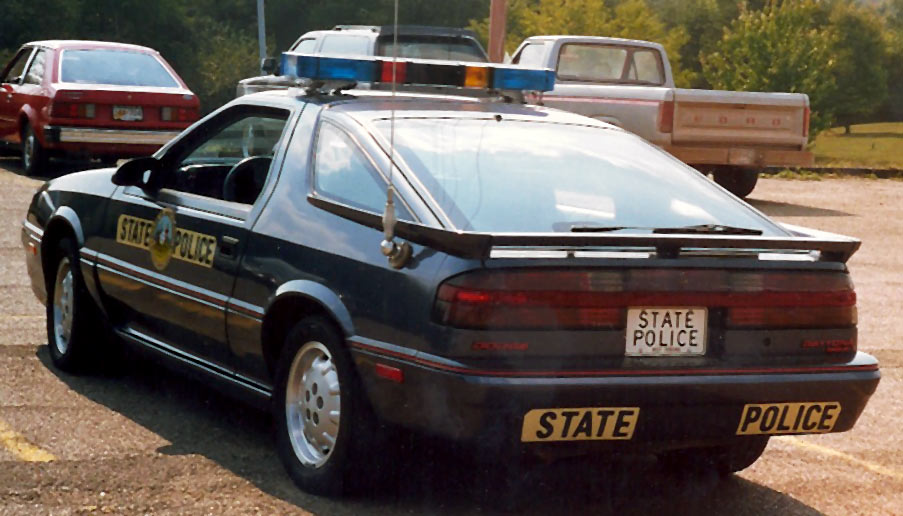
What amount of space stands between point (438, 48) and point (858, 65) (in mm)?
93442

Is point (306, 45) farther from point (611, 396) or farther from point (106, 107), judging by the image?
point (611, 396)

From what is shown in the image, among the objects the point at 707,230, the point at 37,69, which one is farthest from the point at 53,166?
the point at 707,230

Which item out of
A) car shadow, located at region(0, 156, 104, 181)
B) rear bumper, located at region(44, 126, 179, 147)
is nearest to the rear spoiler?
rear bumper, located at region(44, 126, 179, 147)

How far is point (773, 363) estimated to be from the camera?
196 inches

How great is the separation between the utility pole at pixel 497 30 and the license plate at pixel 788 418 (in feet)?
40.3

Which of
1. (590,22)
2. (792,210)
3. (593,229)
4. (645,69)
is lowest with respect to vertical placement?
(590,22)

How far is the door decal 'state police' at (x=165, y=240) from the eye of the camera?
600 cm

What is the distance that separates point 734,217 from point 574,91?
12717mm

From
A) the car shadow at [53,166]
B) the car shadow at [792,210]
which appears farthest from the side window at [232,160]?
the car shadow at [792,210]

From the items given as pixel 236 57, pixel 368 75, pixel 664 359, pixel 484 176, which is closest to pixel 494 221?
pixel 484 176

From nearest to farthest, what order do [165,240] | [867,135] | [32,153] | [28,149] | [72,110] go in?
[165,240] < [72,110] < [32,153] < [28,149] < [867,135]

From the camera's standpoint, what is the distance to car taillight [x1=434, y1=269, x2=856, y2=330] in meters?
4.62

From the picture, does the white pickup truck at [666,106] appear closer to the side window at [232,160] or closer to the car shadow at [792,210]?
the car shadow at [792,210]

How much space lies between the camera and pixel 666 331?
191 inches
